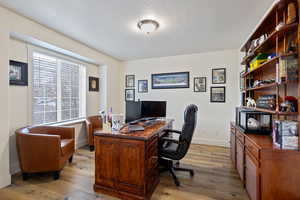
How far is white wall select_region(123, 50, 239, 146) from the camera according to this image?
372cm

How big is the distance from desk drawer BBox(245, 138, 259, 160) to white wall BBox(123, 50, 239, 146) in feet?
6.88

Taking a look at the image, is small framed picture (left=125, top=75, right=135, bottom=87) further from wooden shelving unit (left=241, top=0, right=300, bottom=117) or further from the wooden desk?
wooden shelving unit (left=241, top=0, right=300, bottom=117)

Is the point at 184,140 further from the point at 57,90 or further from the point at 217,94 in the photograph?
the point at 57,90

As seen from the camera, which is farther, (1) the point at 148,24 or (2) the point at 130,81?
(2) the point at 130,81

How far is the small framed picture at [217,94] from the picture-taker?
12.4 ft

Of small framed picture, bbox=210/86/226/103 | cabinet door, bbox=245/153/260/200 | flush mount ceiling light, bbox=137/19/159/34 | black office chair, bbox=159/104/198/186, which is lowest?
cabinet door, bbox=245/153/260/200

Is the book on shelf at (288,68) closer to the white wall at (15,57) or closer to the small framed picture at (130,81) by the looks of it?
the white wall at (15,57)

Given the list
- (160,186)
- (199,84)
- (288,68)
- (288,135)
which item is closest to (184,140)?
(160,186)

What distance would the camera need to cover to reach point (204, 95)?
3959mm

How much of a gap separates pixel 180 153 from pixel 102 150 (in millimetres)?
1073

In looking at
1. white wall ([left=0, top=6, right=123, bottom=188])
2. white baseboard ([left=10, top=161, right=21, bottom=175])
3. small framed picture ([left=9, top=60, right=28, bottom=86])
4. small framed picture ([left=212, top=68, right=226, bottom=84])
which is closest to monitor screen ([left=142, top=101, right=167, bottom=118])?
small framed picture ([left=212, top=68, right=226, bottom=84])

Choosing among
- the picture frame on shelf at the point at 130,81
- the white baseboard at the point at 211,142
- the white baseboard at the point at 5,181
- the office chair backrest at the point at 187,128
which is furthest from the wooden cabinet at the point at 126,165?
the picture frame on shelf at the point at 130,81

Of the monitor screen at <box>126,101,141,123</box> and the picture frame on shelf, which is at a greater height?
the picture frame on shelf

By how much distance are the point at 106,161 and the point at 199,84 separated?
3.14 metres
